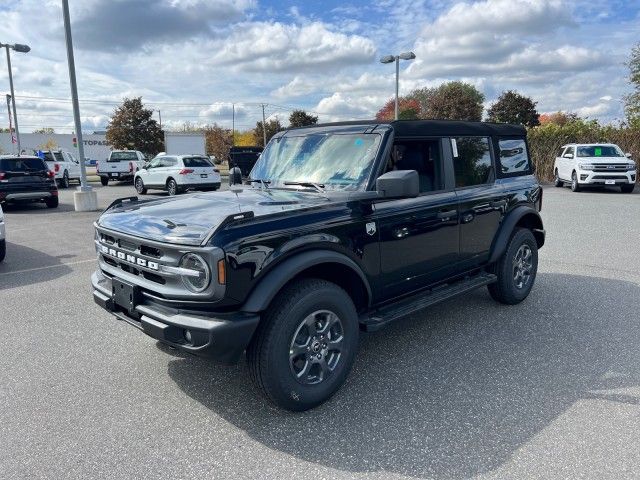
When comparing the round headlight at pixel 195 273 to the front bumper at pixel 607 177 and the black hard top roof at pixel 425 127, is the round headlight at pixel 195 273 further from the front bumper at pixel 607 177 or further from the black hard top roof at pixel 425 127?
the front bumper at pixel 607 177

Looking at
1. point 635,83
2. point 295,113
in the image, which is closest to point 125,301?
point 635,83

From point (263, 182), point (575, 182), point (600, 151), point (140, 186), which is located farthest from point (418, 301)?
point (140, 186)

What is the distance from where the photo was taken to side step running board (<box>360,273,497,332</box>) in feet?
11.8

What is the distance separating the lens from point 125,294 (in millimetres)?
3270

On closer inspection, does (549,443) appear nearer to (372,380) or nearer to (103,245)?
(372,380)

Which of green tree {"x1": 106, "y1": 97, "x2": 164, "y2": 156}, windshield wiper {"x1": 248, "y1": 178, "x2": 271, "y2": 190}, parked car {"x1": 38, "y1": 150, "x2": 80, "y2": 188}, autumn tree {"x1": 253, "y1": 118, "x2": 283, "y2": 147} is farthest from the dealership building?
windshield wiper {"x1": 248, "y1": 178, "x2": 271, "y2": 190}

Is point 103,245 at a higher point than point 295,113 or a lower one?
lower

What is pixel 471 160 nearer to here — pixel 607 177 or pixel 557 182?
pixel 607 177

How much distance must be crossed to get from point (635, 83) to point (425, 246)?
109 feet

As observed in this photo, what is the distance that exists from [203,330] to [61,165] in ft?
84.2

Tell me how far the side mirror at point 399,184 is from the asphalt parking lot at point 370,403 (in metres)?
1.37

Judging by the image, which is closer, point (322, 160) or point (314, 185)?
point (314, 185)

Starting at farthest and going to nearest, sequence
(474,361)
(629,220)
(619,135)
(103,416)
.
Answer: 1. (619,135)
2. (629,220)
3. (474,361)
4. (103,416)

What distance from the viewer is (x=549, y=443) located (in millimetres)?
2820
